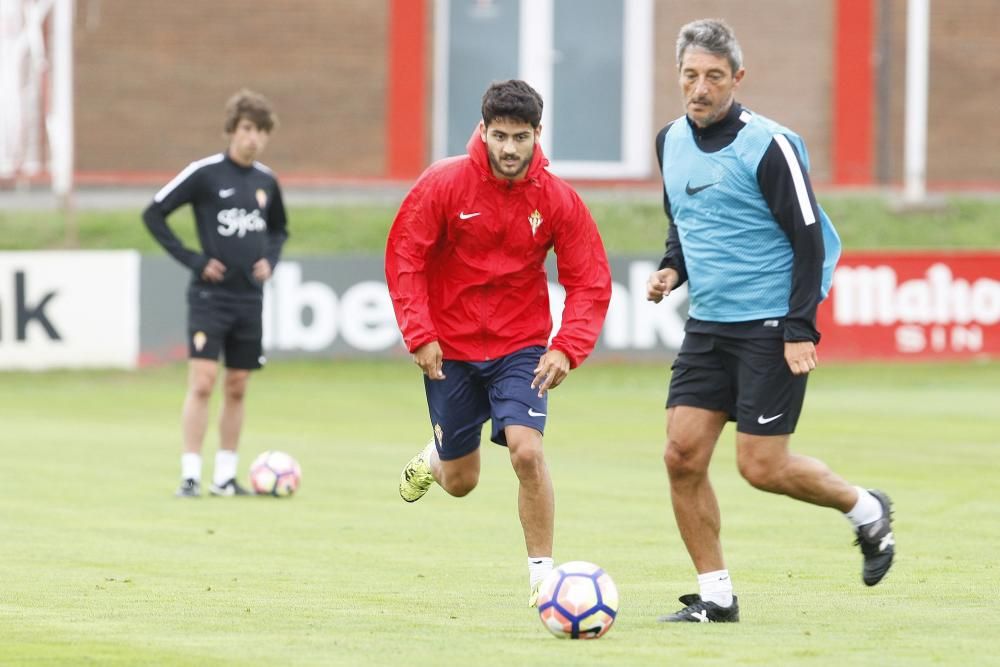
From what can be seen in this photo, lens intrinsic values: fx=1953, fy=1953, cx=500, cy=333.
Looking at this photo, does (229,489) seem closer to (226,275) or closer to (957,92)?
(226,275)

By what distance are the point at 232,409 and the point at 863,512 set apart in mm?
5754

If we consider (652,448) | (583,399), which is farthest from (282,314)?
(652,448)

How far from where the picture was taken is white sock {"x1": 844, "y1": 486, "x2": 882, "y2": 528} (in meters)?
7.73

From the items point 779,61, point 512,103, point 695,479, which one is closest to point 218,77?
point 779,61

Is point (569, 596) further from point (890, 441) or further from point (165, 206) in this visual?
point (890, 441)

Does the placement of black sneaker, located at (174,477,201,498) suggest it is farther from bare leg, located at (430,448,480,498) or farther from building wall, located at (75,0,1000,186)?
building wall, located at (75,0,1000,186)

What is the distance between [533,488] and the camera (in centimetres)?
791

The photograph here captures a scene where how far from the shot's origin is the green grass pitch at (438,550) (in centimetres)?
690

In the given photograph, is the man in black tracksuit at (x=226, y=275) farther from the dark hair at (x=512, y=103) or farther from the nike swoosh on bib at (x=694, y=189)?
the nike swoosh on bib at (x=694, y=189)

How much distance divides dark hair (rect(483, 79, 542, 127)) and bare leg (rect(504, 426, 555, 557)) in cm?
126

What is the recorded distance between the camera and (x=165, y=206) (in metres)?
12.7

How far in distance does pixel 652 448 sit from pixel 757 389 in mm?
8120

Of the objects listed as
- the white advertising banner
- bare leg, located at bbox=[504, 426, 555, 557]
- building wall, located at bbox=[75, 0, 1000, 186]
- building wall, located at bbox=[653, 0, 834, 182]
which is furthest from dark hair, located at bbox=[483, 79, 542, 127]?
building wall, located at bbox=[653, 0, 834, 182]

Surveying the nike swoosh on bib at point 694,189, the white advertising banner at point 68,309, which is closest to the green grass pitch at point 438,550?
the nike swoosh on bib at point 694,189
